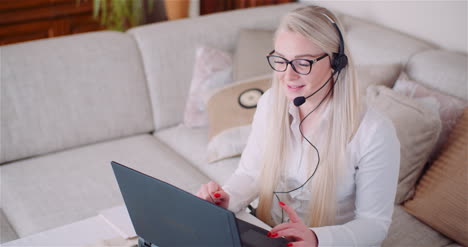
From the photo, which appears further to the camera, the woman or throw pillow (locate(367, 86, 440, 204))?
throw pillow (locate(367, 86, 440, 204))

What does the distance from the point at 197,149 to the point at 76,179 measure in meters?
0.50

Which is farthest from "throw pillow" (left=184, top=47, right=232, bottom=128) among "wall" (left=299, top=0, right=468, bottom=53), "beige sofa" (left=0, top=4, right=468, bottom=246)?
"wall" (left=299, top=0, right=468, bottom=53)

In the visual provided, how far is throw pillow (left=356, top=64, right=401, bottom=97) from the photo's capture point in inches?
76.6

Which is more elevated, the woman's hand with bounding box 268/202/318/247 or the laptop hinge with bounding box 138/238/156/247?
the woman's hand with bounding box 268/202/318/247

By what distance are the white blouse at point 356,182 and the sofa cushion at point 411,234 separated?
0.27m

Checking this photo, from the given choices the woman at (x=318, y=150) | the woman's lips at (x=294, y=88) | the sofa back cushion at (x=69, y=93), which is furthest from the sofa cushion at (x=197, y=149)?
the woman's lips at (x=294, y=88)

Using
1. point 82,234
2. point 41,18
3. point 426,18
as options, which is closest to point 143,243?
point 82,234

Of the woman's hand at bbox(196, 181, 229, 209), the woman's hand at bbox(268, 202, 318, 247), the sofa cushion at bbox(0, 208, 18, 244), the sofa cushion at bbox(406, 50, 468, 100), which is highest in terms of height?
the sofa cushion at bbox(406, 50, 468, 100)

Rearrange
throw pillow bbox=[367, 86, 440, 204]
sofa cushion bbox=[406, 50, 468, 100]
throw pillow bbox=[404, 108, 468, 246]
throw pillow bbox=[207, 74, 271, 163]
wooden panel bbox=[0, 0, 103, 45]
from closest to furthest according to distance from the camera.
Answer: throw pillow bbox=[404, 108, 468, 246] < throw pillow bbox=[367, 86, 440, 204] < sofa cushion bbox=[406, 50, 468, 100] < throw pillow bbox=[207, 74, 271, 163] < wooden panel bbox=[0, 0, 103, 45]

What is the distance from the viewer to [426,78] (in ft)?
6.35

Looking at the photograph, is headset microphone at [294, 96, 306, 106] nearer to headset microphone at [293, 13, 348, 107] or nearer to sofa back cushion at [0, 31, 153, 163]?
headset microphone at [293, 13, 348, 107]

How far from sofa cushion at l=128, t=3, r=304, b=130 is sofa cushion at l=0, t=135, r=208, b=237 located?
0.58 feet

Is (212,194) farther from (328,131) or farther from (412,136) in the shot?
(412,136)

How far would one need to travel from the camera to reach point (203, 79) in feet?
7.57
